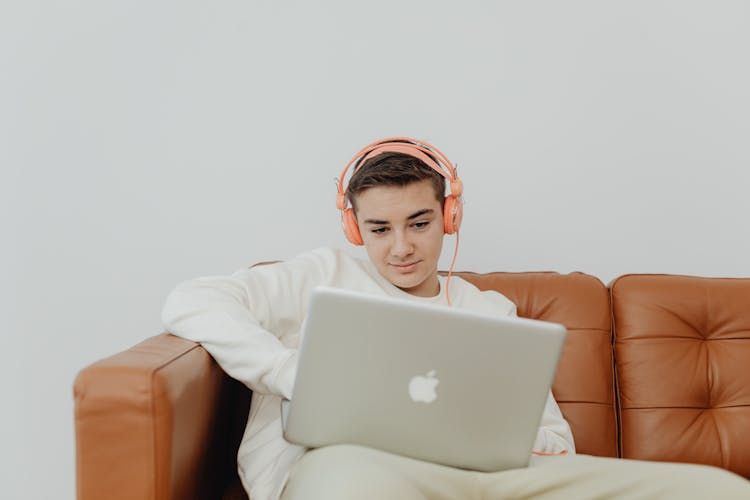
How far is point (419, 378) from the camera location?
3.77 feet

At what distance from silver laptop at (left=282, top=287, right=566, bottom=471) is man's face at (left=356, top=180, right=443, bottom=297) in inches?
22.1

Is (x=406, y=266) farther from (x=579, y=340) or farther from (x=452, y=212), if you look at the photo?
(x=579, y=340)

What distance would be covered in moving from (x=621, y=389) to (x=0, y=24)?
195 cm

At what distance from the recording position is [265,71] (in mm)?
2234

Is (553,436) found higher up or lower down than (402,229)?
lower down

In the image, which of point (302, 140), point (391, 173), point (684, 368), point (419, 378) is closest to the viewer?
point (419, 378)

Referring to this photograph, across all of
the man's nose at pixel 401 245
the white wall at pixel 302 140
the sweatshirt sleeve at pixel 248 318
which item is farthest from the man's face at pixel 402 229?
the white wall at pixel 302 140

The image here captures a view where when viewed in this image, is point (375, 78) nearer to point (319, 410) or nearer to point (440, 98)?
point (440, 98)

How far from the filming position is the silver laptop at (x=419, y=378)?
44.1 inches

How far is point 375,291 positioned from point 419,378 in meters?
0.62

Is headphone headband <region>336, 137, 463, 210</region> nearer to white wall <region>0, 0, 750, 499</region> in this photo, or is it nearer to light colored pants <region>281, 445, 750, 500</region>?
white wall <region>0, 0, 750, 499</region>

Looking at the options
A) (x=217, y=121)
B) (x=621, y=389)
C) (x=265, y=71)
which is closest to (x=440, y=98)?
(x=265, y=71)

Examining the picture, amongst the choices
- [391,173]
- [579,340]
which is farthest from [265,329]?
[579,340]

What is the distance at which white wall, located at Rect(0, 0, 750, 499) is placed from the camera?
86.3 inches
